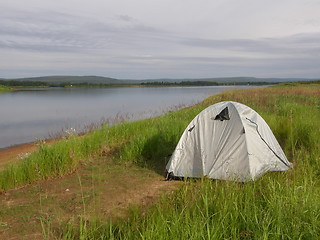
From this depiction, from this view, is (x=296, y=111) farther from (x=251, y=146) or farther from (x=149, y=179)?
(x=149, y=179)

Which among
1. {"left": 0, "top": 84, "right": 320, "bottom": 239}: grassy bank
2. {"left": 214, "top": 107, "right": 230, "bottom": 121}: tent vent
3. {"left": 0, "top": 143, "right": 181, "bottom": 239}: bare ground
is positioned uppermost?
{"left": 214, "top": 107, "right": 230, "bottom": 121}: tent vent

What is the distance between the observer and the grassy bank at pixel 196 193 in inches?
98.0

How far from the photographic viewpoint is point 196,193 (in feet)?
12.2

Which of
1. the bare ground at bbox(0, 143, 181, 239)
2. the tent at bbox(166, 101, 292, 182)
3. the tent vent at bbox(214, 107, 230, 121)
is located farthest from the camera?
the tent vent at bbox(214, 107, 230, 121)

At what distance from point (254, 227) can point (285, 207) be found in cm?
44

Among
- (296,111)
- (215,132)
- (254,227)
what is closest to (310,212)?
(254,227)

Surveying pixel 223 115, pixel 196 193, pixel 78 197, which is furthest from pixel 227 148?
pixel 78 197

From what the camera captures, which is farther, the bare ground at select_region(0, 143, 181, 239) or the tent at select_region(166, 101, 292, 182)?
the tent at select_region(166, 101, 292, 182)

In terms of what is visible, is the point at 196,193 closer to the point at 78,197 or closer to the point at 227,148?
the point at 227,148

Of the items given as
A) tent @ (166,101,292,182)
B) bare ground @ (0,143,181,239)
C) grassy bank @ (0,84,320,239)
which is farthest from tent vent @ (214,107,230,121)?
bare ground @ (0,143,181,239)

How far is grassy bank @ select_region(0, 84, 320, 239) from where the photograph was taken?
8.16ft

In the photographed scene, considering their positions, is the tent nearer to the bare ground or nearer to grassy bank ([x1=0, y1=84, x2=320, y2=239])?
grassy bank ([x1=0, y1=84, x2=320, y2=239])

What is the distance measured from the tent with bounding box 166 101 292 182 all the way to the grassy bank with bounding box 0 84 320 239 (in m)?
0.32

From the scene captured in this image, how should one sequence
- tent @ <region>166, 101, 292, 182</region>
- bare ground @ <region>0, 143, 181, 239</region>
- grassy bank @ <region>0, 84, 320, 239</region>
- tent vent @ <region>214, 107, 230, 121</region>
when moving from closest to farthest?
grassy bank @ <region>0, 84, 320, 239</region>, bare ground @ <region>0, 143, 181, 239</region>, tent @ <region>166, 101, 292, 182</region>, tent vent @ <region>214, 107, 230, 121</region>
